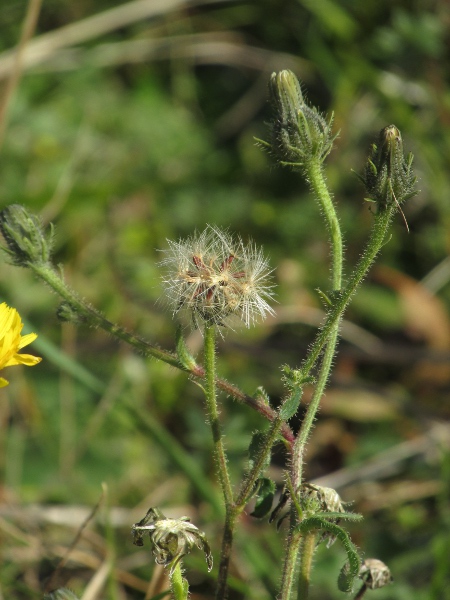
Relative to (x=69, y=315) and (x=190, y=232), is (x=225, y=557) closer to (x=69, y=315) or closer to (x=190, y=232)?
(x=69, y=315)

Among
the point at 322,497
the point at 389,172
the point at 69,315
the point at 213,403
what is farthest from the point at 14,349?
the point at 389,172

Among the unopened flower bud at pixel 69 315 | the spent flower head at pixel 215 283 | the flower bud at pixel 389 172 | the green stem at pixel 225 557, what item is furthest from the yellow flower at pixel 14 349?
the flower bud at pixel 389 172

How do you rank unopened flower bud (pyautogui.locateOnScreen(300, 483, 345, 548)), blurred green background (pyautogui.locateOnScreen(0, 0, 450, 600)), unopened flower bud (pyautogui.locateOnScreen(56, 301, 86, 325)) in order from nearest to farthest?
unopened flower bud (pyautogui.locateOnScreen(300, 483, 345, 548)), unopened flower bud (pyautogui.locateOnScreen(56, 301, 86, 325)), blurred green background (pyautogui.locateOnScreen(0, 0, 450, 600))

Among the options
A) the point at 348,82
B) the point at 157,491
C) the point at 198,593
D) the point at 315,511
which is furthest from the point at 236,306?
the point at 348,82

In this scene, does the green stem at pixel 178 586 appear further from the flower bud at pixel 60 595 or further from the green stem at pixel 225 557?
the flower bud at pixel 60 595

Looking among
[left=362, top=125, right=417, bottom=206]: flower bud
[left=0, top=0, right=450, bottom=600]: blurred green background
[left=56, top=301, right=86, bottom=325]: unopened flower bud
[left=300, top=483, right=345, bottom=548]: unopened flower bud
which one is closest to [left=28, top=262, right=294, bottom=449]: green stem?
[left=56, top=301, right=86, bottom=325]: unopened flower bud

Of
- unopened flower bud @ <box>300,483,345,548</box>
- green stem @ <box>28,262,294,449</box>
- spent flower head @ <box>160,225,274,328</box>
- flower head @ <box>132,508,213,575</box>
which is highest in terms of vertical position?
spent flower head @ <box>160,225,274,328</box>

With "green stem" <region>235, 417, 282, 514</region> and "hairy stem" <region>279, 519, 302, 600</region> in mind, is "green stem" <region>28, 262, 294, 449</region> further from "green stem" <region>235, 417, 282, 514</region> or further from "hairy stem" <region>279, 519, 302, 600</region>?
"hairy stem" <region>279, 519, 302, 600</region>
